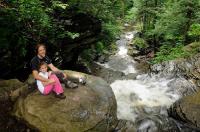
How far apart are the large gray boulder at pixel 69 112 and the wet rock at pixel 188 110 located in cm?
287

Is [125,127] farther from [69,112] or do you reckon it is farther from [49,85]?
[49,85]

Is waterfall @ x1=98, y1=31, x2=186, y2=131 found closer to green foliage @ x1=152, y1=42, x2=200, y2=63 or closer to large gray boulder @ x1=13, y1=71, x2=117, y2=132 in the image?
large gray boulder @ x1=13, y1=71, x2=117, y2=132

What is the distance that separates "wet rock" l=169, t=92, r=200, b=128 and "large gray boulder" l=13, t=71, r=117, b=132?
9.41 feet

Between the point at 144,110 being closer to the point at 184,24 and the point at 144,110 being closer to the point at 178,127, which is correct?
the point at 178,127

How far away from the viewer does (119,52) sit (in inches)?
1289

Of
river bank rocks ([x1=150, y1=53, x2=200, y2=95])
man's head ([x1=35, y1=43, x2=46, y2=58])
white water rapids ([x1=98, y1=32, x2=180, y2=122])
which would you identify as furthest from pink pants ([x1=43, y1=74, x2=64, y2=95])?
river bank rocks ([x1=150, y1=53, x2=200, y2=95])

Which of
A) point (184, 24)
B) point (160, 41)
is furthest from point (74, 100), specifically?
point (160, 41)

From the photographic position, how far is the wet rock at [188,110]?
10062 millimetres

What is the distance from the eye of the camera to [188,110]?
1045cm

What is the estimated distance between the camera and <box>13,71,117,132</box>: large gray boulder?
327 inches

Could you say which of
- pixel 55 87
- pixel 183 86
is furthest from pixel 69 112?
pixel 183 86

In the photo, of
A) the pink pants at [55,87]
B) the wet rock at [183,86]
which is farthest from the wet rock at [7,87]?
the wet rock at [183,86]

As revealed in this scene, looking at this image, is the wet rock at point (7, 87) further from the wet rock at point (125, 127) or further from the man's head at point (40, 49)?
the wet rock at point (125, 127)

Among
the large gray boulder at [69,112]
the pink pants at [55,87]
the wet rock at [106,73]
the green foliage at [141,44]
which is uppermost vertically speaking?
the pink pants at [55,87]
